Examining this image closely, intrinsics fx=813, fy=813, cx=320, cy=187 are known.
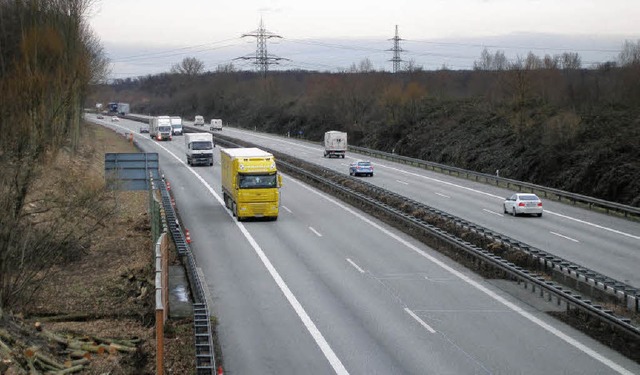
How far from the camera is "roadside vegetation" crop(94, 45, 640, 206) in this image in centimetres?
5462

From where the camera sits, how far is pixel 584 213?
43.1 meters

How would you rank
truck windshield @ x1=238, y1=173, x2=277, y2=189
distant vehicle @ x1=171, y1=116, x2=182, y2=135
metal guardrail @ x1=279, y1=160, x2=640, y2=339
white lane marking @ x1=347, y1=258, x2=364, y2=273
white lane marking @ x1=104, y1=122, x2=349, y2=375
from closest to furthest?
1. white lane marking @ x1=104, y1=122, x2=349, y2=375
2. metal guardrail @ x1=279, y1=160, x2=640, y2=339
3. white lane marking @ x1=347, y1=258, x2=364, y2=273
4. truck windshield @ x1=238, y1=173, x2=277, y2=189
5. distant vehicle @ x1=171, y1=116, x2=182, y2=135

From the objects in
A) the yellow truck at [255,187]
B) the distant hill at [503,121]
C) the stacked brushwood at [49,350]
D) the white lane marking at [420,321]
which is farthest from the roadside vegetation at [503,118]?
the stacked brushwood at [49,350]

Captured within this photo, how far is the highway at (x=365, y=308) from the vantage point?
1731 centimetres

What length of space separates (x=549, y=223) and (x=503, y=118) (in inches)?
1553

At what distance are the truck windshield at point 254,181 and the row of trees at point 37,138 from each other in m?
6.79

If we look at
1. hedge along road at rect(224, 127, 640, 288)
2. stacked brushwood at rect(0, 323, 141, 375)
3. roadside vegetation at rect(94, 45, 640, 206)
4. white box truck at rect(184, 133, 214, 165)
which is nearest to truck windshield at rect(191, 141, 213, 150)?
white box truck at rect(184, 133, 214, 165)

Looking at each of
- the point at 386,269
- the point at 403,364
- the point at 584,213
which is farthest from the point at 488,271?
the point at 584,213

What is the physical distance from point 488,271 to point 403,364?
10.3 metres

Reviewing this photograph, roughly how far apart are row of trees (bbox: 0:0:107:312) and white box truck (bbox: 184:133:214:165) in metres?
9.33

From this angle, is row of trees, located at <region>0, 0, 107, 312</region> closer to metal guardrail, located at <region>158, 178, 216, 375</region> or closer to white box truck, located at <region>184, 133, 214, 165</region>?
metal guardrail, located at <region>158, 178, 216, 375</region>

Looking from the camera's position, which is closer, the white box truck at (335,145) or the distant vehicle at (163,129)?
the white box truck at (335,145)

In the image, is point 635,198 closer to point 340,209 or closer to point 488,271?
point 340,209

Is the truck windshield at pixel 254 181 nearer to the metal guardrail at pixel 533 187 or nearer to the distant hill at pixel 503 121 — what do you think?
the metal guardrail at pixel 533 187
